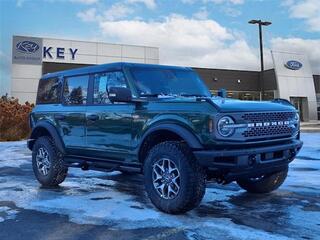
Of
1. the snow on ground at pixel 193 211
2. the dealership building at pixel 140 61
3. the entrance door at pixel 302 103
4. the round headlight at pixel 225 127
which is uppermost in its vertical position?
the dealership building at pixel 140 61

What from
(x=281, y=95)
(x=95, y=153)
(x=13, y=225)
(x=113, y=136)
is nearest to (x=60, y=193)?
(x=95, y=153)

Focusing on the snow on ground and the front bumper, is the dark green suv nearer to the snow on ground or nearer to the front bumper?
the front bumper

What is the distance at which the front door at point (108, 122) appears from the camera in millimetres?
6246

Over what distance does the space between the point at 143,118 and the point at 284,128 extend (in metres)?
1.81

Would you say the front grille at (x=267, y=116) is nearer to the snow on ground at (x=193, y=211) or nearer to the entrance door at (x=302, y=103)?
the snow on ground at (x=193, y=211)

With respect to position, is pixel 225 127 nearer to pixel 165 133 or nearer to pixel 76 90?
pixel 165 133

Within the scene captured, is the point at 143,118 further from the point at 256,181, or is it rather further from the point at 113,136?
the point at 256,181

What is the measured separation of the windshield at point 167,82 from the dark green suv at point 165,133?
18mm

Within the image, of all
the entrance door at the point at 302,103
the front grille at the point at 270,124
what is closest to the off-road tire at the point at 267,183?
the front grille at the point at 270,124

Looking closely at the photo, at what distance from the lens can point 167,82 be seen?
6.79m

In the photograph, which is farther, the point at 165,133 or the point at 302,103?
the point at 302,103

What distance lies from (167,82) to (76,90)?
1.60 m

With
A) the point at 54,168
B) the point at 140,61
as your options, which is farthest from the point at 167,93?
Answer: the point at 140,61

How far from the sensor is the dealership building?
111 feet
